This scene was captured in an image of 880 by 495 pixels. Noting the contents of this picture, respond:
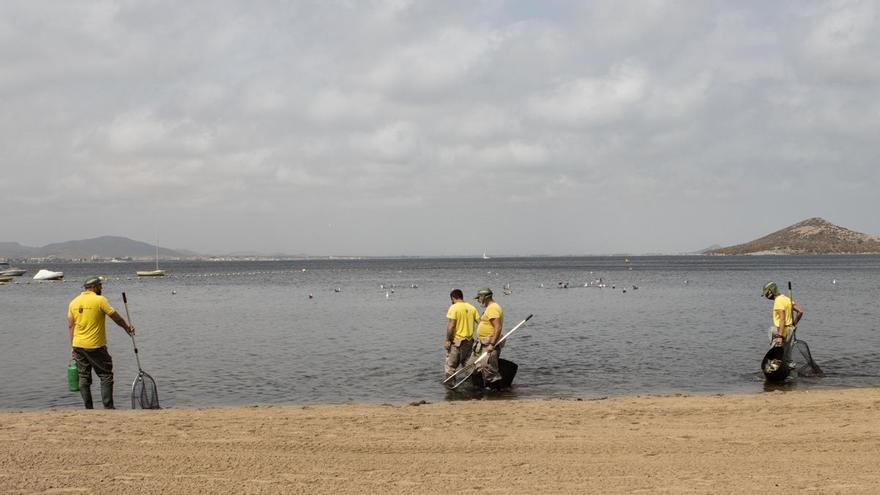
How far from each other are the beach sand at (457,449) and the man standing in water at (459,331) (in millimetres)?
2859

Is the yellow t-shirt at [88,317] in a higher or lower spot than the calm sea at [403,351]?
higher

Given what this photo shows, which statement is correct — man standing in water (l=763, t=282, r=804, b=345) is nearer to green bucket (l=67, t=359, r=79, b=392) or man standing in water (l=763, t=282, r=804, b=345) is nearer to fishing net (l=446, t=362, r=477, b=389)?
fishing net (l=446, t=362, r=477, b=389)

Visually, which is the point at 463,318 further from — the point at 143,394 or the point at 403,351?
the point at 403,351

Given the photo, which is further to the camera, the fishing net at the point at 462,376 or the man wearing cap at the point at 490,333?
the fishing net at the point at 462,376

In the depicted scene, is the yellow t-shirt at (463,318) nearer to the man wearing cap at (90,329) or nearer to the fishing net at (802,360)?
the man wearing cap at (90,329)

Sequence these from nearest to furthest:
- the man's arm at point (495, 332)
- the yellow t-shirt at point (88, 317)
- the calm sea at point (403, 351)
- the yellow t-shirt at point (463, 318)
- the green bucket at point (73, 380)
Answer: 1. the yellow t-shirt at point (88, 317)
2. the green bucket at point (73, 380)
3. the man's arm at point (495, 332)
4. the yellow t-shirt at point (463, 318)
5. the calm sea at point (403, 351)

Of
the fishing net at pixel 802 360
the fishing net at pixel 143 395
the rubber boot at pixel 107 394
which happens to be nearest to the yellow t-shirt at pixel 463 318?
the fishing net at pixel 143 395

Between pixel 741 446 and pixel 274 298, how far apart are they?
4947cm

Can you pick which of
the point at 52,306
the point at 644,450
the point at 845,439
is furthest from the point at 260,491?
the point at 52,306

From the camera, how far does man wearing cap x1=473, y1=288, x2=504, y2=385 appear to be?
50.0ft

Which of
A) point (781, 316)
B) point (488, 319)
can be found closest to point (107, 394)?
point (488, 319)

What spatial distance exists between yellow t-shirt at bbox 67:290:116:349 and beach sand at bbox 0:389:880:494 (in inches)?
45.1

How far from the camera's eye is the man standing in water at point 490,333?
1524 centimetres

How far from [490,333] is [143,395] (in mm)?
6439
